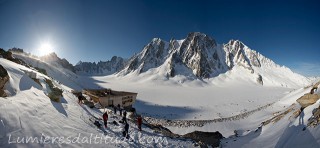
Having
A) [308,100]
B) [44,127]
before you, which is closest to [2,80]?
[44,127]

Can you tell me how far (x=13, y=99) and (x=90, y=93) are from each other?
26.1m

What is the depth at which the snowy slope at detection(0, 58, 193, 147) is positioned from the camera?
1168 cm

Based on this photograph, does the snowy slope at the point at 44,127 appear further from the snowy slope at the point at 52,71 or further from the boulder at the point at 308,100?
the snowy slope at the point at 52,71

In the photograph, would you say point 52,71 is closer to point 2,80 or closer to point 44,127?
point 2,80

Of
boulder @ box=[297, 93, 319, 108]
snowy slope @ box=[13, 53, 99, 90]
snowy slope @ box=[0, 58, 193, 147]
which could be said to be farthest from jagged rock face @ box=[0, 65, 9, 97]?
snowy slope @ box=[13, 53, 99, 90]

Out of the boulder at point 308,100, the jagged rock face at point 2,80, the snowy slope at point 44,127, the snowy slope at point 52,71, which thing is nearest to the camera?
the snowy slope at point 44,127

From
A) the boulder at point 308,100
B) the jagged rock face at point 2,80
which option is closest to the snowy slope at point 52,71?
the jagged rock face at point 2,80

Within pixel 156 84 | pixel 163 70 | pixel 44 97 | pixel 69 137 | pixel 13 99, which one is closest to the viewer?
pixel 69 137

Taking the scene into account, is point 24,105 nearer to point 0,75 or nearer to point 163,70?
point 0,75

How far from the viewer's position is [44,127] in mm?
13617

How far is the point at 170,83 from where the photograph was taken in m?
166

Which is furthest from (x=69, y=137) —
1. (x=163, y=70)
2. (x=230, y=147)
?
(x=163, y=70)

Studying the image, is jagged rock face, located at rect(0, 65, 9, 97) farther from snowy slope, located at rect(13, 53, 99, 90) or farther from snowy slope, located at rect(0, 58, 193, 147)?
snowy slope, located at rect(13, 53, 99, 90)

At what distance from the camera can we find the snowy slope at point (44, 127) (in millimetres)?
11680
